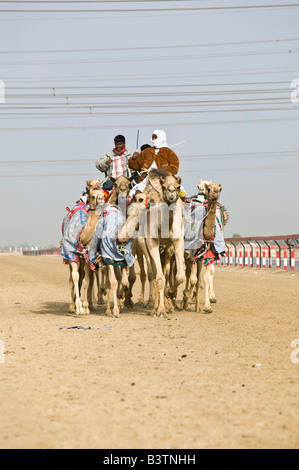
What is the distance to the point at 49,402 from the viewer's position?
286 inches

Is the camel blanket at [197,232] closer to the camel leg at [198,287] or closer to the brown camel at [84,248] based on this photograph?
the camel leg at [198,287]

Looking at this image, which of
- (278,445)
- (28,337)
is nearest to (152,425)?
(278,445)

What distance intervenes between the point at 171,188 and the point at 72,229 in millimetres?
2491

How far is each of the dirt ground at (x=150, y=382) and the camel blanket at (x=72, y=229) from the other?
124cm

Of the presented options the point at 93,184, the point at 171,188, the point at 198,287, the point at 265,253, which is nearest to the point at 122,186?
the point at 93,184

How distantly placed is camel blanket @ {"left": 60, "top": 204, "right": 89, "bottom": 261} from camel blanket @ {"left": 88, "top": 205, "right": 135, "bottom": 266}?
49cm

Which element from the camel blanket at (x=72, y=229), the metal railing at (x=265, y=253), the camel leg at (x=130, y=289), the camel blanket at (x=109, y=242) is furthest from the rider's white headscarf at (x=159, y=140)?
the metal railing at (x=265, y=253)

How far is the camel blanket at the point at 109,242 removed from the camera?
49.5 feet

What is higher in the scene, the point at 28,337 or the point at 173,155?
the point at 173,155

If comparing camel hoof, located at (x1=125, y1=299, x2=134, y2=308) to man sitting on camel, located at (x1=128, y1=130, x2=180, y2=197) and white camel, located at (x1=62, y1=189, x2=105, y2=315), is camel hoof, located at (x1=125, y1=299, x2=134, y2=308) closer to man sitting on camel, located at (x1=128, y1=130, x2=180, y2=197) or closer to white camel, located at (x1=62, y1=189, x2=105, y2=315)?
white camel, located at (x1=62, y1=189, x2=105, y2=315)

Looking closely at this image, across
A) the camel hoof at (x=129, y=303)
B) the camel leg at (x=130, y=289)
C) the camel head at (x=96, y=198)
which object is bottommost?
the camel hoof at (x=129, y=303)

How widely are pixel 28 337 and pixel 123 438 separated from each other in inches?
253

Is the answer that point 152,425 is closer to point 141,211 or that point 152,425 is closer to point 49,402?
point 49,402

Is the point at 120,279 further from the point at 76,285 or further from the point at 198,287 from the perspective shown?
the point at 198,287
